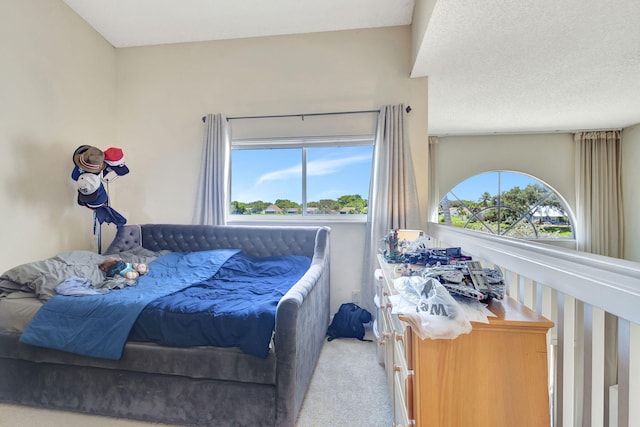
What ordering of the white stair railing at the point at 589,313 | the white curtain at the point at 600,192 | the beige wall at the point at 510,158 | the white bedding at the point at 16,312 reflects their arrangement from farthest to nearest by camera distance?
1. the beige wall at the point at 510,158
2. the white curtain at the point at 600,192
3. the white bedding at the point at 16,312
4. the white stair railing at the point at 589,313

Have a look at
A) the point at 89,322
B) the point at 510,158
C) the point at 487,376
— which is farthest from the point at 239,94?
the point at 510,158

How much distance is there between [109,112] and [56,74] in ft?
2.00

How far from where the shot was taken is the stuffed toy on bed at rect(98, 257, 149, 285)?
1980 mm

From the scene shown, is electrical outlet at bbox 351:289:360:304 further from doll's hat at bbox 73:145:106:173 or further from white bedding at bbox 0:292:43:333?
doll's hat at bbox 73:145:106:173

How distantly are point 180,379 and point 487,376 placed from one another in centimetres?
145

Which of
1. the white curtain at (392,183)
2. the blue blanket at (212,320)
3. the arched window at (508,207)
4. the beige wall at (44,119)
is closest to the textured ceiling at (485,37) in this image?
the beige wall at (44,119)

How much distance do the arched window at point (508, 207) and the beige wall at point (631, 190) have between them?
69 cm

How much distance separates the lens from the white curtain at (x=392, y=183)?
2654 millimetres

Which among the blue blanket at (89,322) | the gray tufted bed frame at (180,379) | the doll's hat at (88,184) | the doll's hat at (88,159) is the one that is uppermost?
the doll's hat at (88,159)

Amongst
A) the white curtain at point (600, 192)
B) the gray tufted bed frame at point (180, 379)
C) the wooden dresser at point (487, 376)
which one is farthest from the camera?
the white curtain at point (600, 192)

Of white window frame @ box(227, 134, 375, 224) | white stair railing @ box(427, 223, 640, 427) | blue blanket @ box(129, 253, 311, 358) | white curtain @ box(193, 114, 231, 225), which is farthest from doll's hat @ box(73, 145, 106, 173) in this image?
white stair railing @ box(427, 223, 640, 427)

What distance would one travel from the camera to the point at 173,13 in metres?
2.65

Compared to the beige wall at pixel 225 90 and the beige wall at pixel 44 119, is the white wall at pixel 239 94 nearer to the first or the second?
the beige wall at pixel 225 90

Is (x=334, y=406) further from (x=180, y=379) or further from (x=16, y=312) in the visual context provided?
(x=16, y=312)
